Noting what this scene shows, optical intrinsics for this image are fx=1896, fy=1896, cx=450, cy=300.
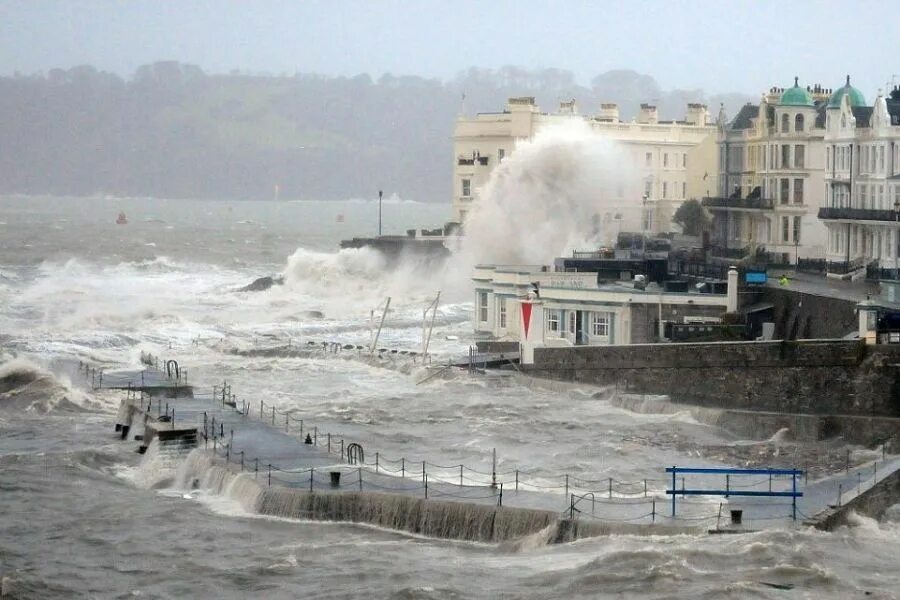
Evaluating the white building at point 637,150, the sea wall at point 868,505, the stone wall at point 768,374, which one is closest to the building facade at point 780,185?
the white building at point 637,150

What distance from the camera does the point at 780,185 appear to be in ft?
227

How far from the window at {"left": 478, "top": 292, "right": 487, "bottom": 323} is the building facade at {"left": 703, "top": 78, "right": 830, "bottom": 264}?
1331 cm

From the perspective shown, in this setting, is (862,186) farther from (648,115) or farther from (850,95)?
(648,115)

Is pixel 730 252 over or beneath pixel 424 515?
over

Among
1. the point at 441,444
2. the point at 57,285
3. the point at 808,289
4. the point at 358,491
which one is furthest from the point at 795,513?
the point at 57,285

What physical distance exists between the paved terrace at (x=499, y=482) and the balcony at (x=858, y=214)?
19877 mm

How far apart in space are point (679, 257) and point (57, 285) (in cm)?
4239

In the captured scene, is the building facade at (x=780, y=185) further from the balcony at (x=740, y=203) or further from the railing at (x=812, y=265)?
the railing at (x=812, y=265)

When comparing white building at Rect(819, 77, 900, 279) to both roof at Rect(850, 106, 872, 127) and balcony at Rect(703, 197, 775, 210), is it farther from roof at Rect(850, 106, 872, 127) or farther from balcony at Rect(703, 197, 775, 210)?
balcony at Rect(703, 197, 775, 210)

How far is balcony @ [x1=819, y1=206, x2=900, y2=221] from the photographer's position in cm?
5512

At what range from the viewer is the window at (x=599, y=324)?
50.2 metres

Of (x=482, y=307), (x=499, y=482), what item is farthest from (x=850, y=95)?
(x=499, y=482)

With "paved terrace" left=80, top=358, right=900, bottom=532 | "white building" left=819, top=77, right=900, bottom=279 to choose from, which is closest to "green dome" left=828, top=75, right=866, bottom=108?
A: "white building" left=819, top=77, right=900, bottom=279

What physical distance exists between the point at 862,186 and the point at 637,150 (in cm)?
2570
